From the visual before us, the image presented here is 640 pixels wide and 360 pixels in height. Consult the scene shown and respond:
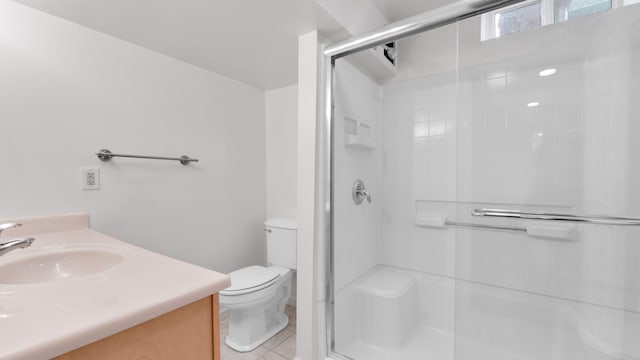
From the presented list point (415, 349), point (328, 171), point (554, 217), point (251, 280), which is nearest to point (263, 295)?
point (251, 280)

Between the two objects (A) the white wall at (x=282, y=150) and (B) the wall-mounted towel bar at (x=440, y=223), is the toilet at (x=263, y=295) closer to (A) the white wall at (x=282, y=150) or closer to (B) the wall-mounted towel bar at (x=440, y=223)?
(A) the white wall at (x=282, y=150)

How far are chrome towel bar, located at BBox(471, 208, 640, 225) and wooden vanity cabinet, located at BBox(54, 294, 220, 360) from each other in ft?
5.18

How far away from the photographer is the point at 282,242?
192cm

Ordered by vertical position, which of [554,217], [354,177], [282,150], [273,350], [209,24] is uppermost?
[209,24]

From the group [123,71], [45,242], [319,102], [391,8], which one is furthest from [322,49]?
[45,242]

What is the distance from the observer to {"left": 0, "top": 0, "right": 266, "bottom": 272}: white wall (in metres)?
1.20

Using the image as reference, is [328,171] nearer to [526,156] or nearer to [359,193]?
[359,193]

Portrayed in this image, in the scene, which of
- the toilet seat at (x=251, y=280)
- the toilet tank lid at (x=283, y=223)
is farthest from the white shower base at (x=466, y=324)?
the toilet tank lid at (x=283, y=223)

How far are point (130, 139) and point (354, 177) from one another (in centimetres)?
135

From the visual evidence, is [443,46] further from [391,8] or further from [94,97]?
[94,97]

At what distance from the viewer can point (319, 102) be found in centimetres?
141

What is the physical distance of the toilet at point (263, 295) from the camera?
1.52 metres

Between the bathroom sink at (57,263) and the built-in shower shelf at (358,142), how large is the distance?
122 centimetres

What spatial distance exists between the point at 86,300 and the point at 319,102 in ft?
3.91
